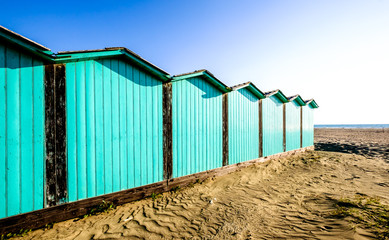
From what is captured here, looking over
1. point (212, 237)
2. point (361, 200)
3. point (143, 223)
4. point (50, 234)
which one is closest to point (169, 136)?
point (143, 223)

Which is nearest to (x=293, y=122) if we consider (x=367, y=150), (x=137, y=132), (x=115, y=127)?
(x=367, y=150)

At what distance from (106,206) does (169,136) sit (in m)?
2.51

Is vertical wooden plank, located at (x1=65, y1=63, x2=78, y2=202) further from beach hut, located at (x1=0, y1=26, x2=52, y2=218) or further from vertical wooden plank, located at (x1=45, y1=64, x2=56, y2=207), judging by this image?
beach hut, located at (x1=0, y1=26, x2=52, y2=218)

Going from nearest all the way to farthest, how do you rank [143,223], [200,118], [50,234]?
[50,234] < [143,223] < [200,118]

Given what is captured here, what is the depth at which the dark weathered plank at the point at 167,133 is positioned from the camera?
505 centimetres

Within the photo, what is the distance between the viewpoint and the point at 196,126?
19.2 feet

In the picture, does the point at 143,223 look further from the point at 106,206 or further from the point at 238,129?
the point at 238,129

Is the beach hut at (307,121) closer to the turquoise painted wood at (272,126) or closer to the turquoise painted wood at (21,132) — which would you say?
the turquoise painted wood at (272,126)

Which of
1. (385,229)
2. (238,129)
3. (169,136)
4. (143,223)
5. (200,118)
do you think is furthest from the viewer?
(238,129)

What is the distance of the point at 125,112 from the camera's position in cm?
435

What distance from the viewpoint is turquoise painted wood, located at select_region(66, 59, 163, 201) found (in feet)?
12.2

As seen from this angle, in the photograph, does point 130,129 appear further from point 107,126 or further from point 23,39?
point 23,39

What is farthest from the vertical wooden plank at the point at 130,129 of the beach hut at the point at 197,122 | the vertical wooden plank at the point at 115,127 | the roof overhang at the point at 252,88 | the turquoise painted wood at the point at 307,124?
the turquoise painted wood at the point at 307,124

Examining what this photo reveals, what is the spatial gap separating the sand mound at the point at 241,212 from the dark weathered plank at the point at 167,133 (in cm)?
78
